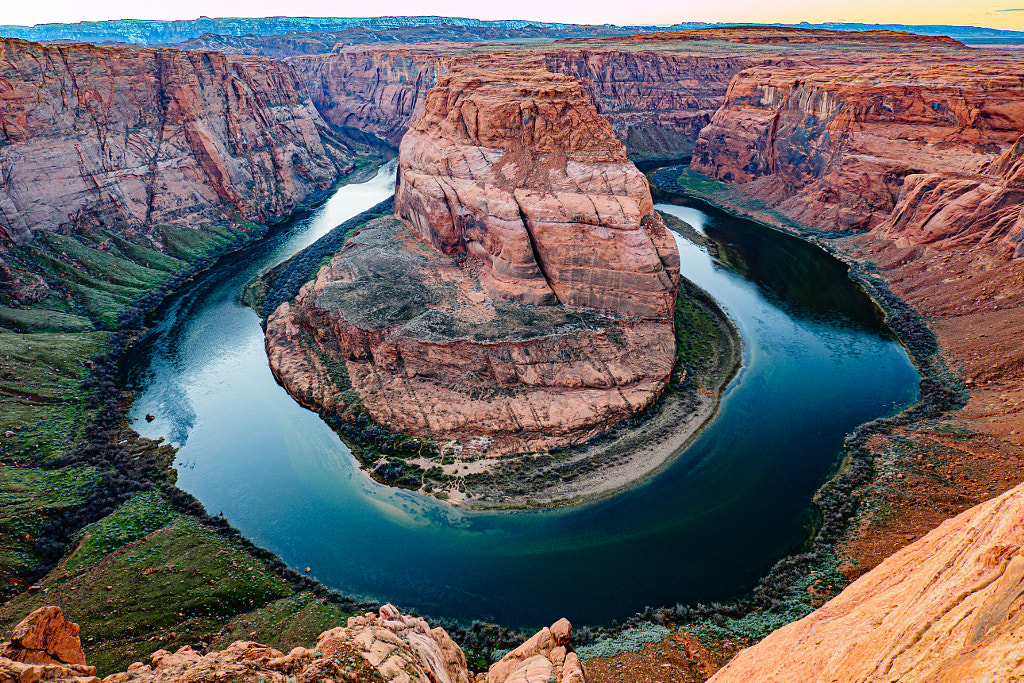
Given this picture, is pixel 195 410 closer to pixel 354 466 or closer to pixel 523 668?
pixel 354 466

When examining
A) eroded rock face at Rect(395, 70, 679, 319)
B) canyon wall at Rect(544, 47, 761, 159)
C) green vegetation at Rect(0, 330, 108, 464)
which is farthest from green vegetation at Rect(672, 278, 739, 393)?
canyon wall at Rect(544, 47, 761, 159)

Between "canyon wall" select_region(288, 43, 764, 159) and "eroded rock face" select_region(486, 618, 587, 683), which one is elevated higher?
"canyon wall" select_region(288, 43, 764, 159)

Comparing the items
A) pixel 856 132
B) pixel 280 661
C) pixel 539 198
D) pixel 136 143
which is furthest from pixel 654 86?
pixel 280 661

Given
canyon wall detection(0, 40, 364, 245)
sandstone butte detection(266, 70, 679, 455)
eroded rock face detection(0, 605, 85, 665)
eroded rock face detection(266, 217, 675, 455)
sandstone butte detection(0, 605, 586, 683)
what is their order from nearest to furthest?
1. sandstone butte detection(0, 605, 586, 683)
2. eroded rock face detection(0, 605, 85, 665)
3. eroded rock face detection(266, 217, 675, 455)
4. sandstone butte detection(266, 70, 679, 455)
5. canyon wall detection(0, 40, 364, 245)

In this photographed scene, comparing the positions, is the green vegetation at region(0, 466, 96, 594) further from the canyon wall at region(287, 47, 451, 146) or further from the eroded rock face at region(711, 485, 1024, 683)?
the canyon wall at region(287, 47, 451, 146)

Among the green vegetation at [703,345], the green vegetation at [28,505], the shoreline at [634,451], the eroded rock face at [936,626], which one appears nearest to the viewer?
the eroded rock face at [936,626]

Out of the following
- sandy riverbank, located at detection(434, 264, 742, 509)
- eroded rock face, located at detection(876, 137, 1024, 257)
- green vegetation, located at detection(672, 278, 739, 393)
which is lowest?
sandy riverbank, located at detection(434, 264, 742, 509)

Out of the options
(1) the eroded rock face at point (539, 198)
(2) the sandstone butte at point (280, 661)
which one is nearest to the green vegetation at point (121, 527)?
(2) the sandstone butte at point (280, 661)

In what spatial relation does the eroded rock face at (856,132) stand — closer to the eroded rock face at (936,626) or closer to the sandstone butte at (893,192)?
the sandstone butte at (893,192)
